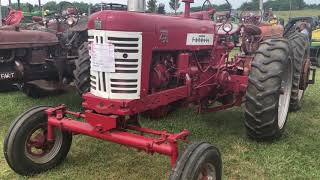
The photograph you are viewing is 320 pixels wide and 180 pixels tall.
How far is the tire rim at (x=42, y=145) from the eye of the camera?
4238 mm

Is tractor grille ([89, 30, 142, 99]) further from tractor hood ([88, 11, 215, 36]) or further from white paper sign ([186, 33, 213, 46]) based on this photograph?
white paper sign ([186, 33, 213, 46])

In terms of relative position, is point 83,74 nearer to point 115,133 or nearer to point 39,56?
point 39,56

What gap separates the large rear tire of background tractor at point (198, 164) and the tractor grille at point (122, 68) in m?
0.79

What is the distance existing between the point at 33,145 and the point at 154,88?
139 cm

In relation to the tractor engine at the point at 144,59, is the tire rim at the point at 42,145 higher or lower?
lower

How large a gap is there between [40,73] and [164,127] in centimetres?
226

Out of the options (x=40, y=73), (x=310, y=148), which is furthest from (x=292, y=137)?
(x=40, y=73)

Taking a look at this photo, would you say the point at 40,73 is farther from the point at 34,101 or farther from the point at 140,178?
the point at 140,178

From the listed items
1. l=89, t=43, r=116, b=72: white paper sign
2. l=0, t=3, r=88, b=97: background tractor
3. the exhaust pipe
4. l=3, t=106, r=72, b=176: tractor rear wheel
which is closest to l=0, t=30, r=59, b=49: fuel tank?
l=0, t=3, r=88, b=97: background tractor

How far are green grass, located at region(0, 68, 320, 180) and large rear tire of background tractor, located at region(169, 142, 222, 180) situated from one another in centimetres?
70

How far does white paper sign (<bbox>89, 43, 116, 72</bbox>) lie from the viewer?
11.8ft

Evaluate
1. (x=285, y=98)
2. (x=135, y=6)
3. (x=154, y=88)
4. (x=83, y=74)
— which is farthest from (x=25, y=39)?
(x=285, y=98)

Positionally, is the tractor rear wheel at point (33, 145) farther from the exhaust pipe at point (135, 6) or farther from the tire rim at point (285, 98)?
the tire rim at point (285, 98)

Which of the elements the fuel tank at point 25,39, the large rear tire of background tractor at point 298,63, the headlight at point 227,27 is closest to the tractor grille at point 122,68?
the headlight at point 227,27
